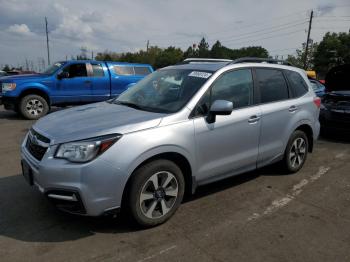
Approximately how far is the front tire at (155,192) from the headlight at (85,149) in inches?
16.4

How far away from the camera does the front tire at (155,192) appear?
11.0ft

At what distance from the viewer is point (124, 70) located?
1234 cm

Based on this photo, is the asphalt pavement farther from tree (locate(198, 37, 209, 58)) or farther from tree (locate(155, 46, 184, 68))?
tree (locate(198, 37, 209, 58))

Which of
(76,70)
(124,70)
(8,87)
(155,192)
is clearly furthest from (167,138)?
(124,70)

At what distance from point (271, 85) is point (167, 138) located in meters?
2.11

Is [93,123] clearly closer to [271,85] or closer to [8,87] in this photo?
[271,85]

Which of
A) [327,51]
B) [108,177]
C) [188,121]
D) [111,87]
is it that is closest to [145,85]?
[188,121]

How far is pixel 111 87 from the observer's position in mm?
11922

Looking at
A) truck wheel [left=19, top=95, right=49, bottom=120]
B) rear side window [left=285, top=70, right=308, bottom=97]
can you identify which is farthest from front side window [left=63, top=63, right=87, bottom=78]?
rear side window [left=285, top=70, right=308, bottom=97]

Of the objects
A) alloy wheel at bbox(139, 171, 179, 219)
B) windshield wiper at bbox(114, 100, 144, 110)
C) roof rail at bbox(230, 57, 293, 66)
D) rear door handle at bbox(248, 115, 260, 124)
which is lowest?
alloy wheel at bbox(139, 171, 179, 219)

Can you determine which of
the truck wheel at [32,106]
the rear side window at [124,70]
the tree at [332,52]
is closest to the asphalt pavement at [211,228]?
the truck wheel at [32,106]

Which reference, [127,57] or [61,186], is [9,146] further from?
[127,57]

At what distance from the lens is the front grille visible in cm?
340

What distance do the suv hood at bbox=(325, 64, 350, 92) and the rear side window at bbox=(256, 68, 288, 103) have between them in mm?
4484
